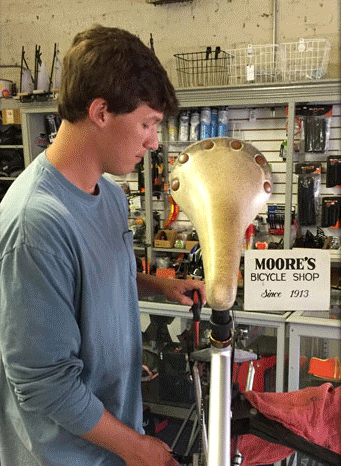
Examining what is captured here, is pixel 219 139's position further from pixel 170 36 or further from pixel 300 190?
pixel 170 36

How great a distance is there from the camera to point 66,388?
0.74 metres

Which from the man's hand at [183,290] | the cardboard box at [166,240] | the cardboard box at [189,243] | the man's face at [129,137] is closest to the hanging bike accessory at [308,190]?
the cardboard box at [189,243]

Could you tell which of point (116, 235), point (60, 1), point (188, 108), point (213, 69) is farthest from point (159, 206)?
point (116, 235)

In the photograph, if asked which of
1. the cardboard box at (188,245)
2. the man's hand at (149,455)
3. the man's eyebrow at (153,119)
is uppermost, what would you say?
the man's eyebrow at (153,119)

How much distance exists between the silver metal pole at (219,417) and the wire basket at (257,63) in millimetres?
3720

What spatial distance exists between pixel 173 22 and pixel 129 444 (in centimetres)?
447

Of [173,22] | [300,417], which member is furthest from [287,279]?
[173,22]

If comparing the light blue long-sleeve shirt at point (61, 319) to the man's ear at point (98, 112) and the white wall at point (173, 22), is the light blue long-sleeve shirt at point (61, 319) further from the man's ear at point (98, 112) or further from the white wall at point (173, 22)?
the white wall at point (173, 22)

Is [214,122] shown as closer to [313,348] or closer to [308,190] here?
[308,190]

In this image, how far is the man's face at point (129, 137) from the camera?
810mm

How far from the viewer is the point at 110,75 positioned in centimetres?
77

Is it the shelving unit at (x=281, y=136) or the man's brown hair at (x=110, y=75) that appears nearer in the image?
the man's brown hair at (x=110, y=75)

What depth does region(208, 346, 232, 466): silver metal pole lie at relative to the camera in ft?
1.22

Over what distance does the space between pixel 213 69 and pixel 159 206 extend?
1.41 meters
